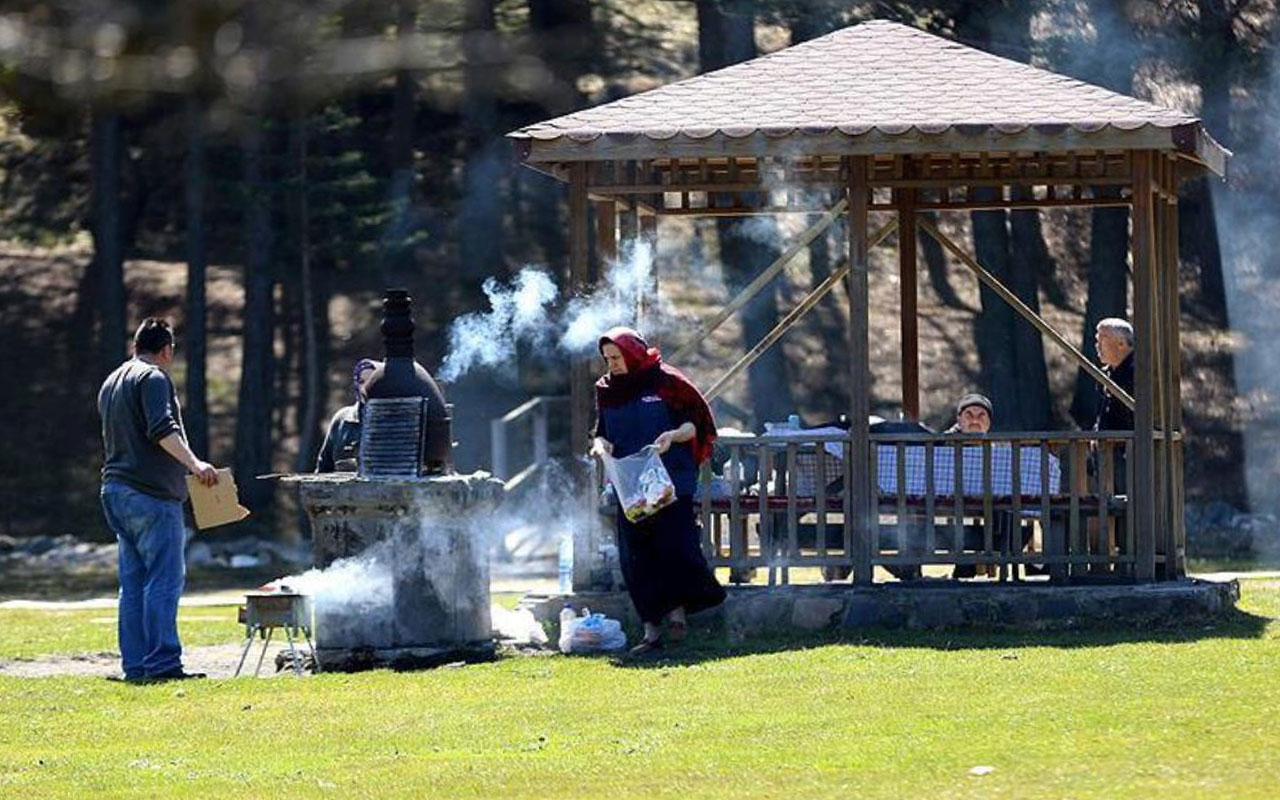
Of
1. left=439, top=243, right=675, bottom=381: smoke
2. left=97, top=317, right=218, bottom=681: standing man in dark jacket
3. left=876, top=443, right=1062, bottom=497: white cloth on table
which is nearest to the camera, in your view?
left=97, top=317, right=218, bottom=681: standing man in dark jacket

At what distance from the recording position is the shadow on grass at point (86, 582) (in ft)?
79.3

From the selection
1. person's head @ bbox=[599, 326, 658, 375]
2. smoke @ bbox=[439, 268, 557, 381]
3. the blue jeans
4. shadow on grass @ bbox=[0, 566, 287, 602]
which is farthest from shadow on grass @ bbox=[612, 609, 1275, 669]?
smoke @ bbox=[439, 268, 557, 381]

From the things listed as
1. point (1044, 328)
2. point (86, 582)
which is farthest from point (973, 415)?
point (86, 582)

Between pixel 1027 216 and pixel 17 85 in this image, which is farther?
pixel 1027 216

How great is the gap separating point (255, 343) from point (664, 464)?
18389 mm

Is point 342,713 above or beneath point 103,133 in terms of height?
beneath

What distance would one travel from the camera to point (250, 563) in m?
28.6

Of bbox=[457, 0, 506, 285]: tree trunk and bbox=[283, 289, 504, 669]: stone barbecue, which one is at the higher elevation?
bbox=[457, 0, 506, 285]: tree trunk

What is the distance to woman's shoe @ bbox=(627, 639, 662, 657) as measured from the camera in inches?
551

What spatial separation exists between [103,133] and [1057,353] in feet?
42.2

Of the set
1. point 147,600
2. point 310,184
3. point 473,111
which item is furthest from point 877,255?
point 147,600

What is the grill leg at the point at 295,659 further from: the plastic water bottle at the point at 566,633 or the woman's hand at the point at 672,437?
the woman's hand at the point at 672,437

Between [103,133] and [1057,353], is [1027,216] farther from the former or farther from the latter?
[103,133]

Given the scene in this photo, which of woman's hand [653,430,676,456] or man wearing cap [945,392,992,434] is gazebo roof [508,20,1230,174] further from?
man wearing cap [945,392,992,434]
